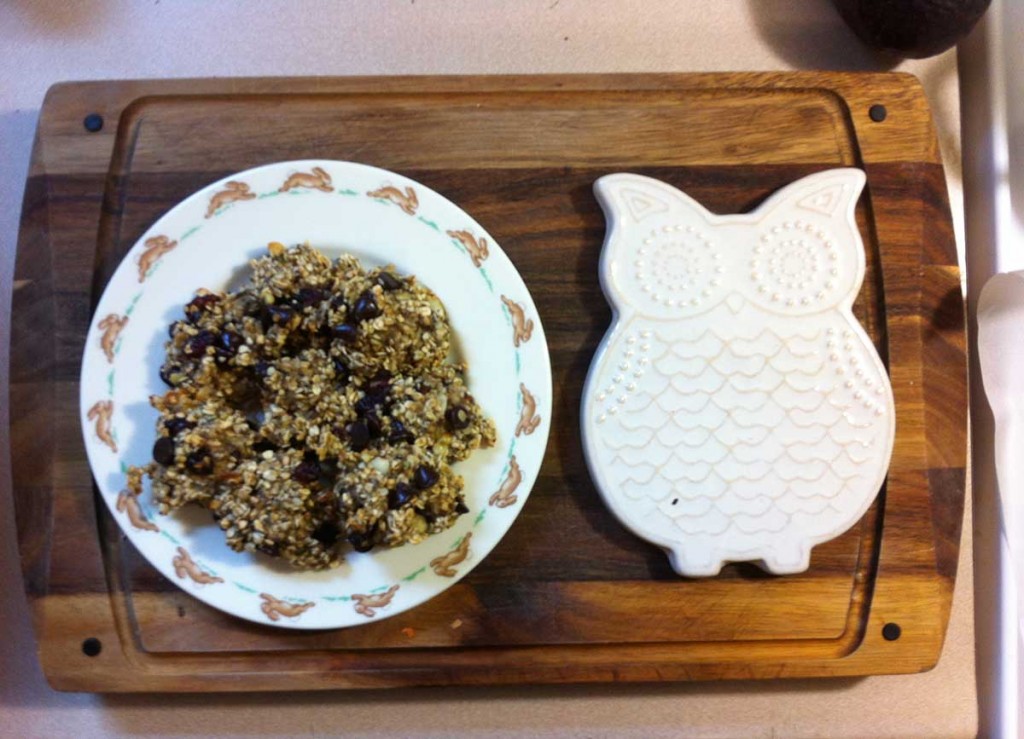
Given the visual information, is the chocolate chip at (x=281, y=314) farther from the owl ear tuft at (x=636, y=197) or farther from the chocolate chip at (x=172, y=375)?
the owl ear tuft at (x=636, y=197)

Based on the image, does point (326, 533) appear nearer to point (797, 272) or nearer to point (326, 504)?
point (326, 504)

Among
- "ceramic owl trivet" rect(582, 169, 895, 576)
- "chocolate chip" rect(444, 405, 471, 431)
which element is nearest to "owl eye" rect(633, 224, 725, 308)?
"ceramic owl trivet" rect(582, 169, 895, 576)

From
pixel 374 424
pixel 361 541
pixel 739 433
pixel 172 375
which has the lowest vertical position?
pixel 739 433

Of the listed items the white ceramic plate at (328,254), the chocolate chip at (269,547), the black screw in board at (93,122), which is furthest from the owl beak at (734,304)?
the black screw in board at (93,122)

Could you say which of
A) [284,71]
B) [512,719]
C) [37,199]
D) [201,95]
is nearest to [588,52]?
[284,71]

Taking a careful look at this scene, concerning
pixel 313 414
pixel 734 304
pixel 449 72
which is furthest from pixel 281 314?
pixel 734 304
